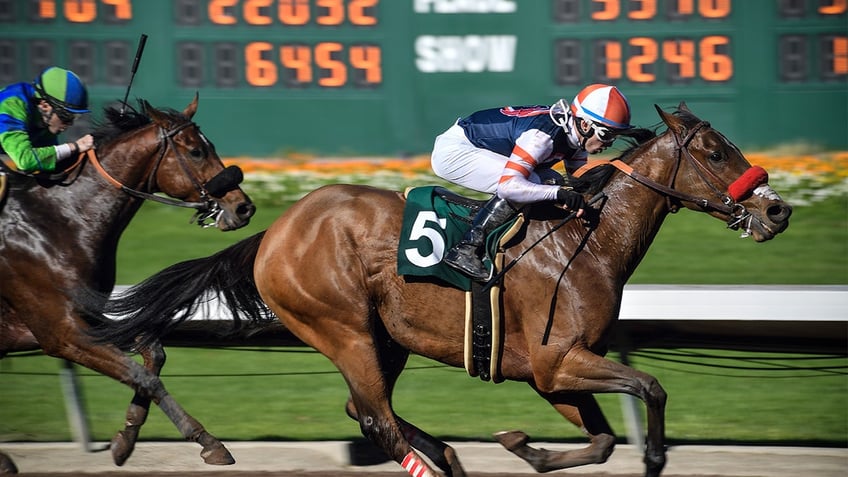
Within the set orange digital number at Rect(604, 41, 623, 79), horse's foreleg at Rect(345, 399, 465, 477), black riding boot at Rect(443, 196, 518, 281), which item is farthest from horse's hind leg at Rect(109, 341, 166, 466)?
orange digital number at Rect(604, 41, 623, 79)

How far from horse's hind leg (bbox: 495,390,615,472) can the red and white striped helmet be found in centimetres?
93

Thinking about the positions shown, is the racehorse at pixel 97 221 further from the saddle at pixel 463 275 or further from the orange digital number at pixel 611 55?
Answer: the orange digital number at pixel 611 55

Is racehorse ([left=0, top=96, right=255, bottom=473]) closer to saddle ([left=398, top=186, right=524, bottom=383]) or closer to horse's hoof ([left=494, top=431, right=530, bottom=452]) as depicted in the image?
saddle ([left=398, top=186, right=524, bottom=383])

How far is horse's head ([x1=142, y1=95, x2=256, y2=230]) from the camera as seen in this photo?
4.91 meters

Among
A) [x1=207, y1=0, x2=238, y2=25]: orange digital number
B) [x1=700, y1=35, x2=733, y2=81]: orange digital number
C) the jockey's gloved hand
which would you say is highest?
[x1=207, y1=0, x2=238, y2=25]: orange digital number

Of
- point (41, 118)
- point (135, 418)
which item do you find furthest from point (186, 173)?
point (135, 418)

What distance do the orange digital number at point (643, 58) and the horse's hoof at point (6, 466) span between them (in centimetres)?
583

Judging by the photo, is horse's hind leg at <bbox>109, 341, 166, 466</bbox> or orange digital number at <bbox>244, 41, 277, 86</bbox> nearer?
horse's hind leg at <bbox>109, 341, 166, 466</bbox>

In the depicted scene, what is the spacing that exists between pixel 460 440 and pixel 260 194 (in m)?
4.92

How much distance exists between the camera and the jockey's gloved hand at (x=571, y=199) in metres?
4.05

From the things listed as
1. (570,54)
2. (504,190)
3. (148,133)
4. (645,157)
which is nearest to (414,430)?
(504,190)

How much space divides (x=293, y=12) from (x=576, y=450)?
19.4ft

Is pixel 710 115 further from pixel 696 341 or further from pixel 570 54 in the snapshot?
pixel 696 341

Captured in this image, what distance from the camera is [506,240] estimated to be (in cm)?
418
